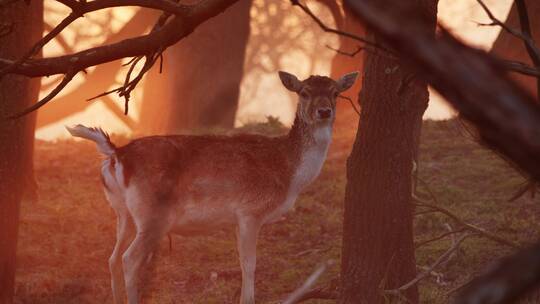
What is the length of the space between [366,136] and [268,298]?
8.35ft

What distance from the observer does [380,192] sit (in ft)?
25.9

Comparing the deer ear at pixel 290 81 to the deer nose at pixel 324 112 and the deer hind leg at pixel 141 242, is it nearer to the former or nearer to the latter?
the deer nose at pixel 324 112

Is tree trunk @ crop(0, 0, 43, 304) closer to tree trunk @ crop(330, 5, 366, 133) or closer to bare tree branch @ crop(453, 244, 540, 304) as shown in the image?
bare tree branch @ crop(453, 244, 540, 304)

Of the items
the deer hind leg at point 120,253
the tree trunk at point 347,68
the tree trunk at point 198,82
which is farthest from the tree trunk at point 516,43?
the deer hind leg at point 120,253

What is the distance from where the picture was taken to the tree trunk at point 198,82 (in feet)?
63.8

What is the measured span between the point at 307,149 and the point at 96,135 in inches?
86.8

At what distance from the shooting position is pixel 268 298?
31.5 ft

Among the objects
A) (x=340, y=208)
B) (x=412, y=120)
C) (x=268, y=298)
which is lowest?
(x=268, y=298)

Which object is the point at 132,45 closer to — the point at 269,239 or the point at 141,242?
the point at 141,242

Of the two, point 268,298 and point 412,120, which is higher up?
point 412,120

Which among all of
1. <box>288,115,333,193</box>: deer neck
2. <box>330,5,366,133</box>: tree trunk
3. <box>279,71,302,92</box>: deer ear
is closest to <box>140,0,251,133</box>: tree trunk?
<box>330,5,366,133</box>: tree trunk

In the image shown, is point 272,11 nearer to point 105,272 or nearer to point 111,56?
point 105,272

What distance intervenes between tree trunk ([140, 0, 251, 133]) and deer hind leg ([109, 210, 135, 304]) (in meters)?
9.45

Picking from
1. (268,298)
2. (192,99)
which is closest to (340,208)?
(268,298)
